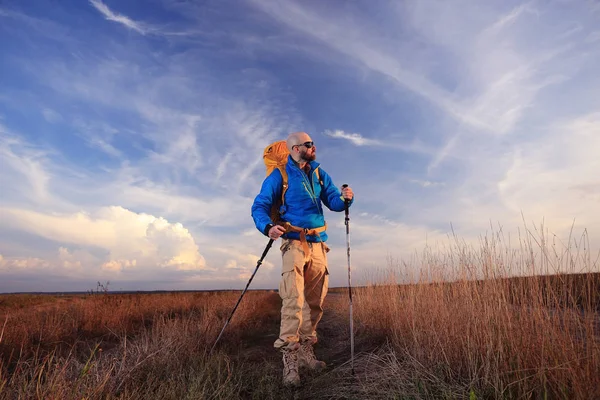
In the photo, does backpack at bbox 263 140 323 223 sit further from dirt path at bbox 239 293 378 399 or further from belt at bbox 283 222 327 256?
dirt path at bbox 239 293 378 399

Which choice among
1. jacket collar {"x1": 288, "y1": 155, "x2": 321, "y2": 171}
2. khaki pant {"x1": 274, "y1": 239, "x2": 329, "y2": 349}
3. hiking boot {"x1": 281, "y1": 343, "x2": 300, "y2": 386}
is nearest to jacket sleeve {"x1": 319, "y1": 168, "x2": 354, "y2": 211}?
jacket collar {"x1": 288, "y1": 155, "x2": 321, "y2": 171}

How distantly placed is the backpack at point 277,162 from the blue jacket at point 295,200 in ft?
0.15

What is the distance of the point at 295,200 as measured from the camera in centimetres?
445

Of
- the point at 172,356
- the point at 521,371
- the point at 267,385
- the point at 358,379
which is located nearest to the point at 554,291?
the point at 521,371

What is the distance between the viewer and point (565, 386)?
8.50 ft

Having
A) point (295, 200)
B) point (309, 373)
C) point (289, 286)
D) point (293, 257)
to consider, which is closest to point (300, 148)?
point (295, 200)

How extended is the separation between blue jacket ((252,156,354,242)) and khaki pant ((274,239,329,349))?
0.17 metres

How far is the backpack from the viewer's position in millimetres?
4527

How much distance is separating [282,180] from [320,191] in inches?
19.6

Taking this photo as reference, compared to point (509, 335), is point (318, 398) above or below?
below

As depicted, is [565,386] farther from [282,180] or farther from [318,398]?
[282,180]

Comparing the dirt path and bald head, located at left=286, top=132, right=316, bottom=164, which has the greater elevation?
bald head, located at left=286, top=132, right=316, bottom=164

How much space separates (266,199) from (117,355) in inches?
103

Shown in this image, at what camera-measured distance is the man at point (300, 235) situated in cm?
417
